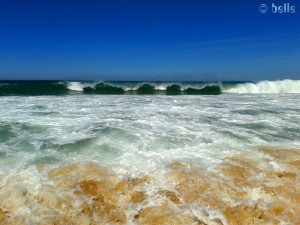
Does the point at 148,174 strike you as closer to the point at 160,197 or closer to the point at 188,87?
the point at 160,197

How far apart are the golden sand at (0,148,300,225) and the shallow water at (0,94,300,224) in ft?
0.05

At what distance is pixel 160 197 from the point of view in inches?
172

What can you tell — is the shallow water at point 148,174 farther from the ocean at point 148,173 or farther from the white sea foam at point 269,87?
the white sea foam at point 269,87

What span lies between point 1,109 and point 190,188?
419 inches

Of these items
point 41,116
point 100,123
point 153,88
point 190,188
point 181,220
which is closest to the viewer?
point 181,220

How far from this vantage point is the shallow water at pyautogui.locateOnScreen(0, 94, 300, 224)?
400 cm

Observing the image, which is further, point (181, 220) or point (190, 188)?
point (190, 188)

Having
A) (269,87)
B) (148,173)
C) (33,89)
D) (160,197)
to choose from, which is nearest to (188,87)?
(269,87)

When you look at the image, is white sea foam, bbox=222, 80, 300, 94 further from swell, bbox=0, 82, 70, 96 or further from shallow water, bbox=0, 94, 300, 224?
shallow water, bbox=0, 94, 300, 224

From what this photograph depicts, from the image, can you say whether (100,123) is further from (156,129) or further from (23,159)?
(23,159)

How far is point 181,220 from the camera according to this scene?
12.6 feet

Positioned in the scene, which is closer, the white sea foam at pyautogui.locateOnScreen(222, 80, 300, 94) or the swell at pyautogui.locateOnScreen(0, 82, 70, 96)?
the swell at pyautogui.locateOnScreen(0, 82, 70, 96)

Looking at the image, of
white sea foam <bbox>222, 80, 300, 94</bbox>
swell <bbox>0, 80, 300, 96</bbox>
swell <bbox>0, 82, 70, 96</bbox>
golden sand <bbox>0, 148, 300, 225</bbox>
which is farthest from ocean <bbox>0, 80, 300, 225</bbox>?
white sea foam <bbox>222, 80, 300, 94</bbox>

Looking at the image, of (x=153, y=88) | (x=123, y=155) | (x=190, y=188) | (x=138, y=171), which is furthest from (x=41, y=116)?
(x=153, y=88)
